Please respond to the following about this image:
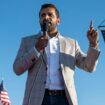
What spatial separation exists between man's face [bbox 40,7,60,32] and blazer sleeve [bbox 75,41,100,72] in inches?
22.7

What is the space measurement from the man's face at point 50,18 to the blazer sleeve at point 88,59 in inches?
22.7

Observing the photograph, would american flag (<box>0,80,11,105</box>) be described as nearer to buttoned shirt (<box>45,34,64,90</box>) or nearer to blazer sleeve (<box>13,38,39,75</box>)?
buttoned shirt (<box>45,34,64,90</box>)

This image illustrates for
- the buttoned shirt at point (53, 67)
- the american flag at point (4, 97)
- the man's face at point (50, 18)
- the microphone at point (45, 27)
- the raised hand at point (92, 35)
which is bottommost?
the american flag at point (4, 97)

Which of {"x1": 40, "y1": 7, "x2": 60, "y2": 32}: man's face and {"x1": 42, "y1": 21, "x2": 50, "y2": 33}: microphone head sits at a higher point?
{"x1": 40, "y1": 7, "x2": 60, "y2": 32}: man's face

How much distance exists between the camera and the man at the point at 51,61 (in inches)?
267

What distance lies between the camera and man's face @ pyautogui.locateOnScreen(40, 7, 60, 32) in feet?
23.3

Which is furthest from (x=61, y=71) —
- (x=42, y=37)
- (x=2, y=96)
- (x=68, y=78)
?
(x=2, y=96)

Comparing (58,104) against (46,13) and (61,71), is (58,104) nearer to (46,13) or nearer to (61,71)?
(61,71)

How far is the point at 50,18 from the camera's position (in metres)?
7.20

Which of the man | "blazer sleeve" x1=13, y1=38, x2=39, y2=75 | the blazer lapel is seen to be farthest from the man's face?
"blazer sleeve" x1=13, y1=38, x2=39, y2=75

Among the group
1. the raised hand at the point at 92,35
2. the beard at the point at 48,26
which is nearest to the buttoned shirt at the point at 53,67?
the beard at the point at 48,26

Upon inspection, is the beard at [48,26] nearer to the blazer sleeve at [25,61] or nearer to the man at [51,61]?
the man at [51,61]

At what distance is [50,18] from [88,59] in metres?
0.84

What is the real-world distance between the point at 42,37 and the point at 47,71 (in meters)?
0.54
